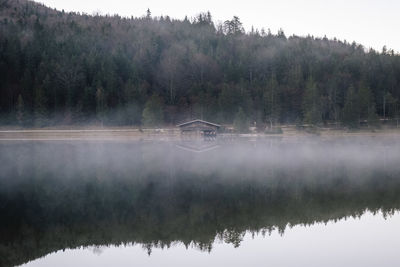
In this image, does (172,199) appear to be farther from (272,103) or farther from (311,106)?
(311,106)

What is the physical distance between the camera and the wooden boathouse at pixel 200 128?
62100mm

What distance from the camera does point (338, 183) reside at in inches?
981

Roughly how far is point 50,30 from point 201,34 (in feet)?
123

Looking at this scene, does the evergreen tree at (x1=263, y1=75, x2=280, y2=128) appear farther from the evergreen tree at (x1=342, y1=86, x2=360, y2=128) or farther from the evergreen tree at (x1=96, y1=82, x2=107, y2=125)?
the evergreen tree at (x1=96, y1=82, x2=107, y2=125)

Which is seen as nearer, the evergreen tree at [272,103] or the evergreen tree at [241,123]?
the evergreen tree at [241,123]

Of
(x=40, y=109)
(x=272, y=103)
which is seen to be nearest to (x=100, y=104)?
(x=40, y=109)

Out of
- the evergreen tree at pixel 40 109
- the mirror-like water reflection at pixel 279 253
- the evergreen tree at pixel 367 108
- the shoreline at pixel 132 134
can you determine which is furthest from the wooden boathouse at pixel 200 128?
the mirror-like water reflection at pixel 279 253

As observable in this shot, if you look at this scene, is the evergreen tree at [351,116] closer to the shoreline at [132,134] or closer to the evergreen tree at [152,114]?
the shoreline at [132,134]

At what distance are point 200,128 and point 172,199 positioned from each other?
137ft

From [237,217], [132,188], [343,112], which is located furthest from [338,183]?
[343,112]

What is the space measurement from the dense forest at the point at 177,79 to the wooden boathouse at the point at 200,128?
16.1ft

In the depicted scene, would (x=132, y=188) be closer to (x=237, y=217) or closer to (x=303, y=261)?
(x=237, y=217)

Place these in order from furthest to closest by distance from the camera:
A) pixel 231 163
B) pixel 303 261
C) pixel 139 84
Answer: pixel 139 84
pixel 231 163
pixel 303 261

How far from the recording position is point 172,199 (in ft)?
68.4
